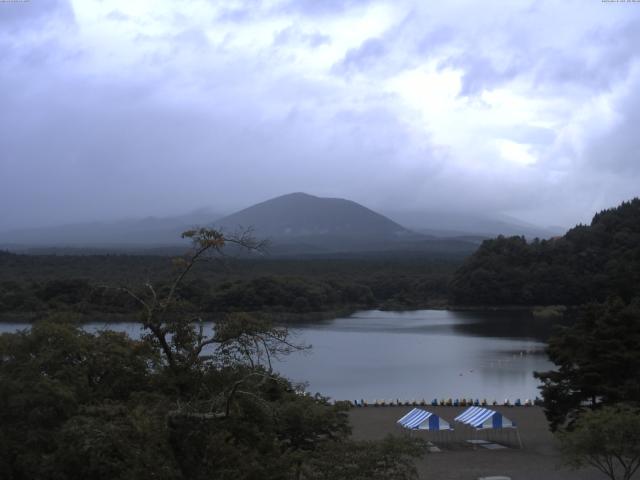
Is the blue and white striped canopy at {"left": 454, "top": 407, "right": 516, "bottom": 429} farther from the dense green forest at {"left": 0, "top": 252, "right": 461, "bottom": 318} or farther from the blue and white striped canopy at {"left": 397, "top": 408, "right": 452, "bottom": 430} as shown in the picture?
the dense green forest at {"left": 0, "top": 252, "right": 461, "bottom": 318}

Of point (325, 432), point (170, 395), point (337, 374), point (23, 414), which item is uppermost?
point (170, 395)

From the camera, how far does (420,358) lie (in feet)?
96.8

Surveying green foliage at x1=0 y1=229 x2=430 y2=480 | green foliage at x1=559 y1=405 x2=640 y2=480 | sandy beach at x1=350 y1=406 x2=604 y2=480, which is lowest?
sandy beach at x1=350 y1=406 x2=604 y2=480

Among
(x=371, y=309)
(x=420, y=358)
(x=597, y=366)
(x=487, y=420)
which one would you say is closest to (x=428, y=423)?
(x=487, y=420)

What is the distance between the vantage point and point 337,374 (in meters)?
25.3

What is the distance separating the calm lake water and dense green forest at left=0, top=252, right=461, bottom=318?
11.2ft

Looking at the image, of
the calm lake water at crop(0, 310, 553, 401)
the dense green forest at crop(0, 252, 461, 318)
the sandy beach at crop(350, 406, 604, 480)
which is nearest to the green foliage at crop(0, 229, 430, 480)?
the sandy beach at crop(350, 406, 604, 480)

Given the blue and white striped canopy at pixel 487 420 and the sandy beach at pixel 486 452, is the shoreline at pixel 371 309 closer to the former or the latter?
the sandy beach at pixel 486 452

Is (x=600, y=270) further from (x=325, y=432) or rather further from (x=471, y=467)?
(x=325, y=432)

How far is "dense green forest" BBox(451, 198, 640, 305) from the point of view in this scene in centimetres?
4969

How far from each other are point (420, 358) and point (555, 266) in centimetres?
2511

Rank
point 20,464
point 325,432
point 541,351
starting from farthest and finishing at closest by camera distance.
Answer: point 541,351
point 325,432
point 20,464

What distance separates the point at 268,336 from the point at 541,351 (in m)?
26.8

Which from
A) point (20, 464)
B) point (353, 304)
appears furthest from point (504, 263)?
point (20, 464)
